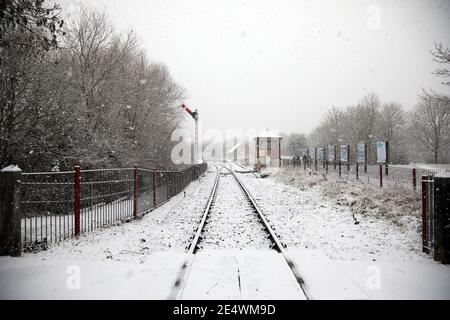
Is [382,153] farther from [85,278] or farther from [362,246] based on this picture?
[85,278]

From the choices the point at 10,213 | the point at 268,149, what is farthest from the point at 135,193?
the point at 268,149

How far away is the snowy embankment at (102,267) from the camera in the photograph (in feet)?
12.5

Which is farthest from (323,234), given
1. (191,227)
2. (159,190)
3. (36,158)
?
(36,158)

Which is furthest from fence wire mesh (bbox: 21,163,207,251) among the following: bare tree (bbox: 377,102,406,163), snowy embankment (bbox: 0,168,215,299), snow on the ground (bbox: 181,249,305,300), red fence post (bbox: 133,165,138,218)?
bare tree (bbox: 377,102,406,163)

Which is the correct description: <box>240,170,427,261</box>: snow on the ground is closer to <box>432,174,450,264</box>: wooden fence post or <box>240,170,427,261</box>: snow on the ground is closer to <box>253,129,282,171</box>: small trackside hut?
<box>432,174,450,264</box>: wooden fence post

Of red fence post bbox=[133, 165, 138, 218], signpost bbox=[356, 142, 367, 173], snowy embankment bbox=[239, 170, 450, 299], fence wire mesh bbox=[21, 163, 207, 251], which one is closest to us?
snowy embankment bbox=[239, 170, 450, 299]

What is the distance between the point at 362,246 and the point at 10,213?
267 inches

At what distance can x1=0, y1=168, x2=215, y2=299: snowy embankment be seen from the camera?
12.5 ft

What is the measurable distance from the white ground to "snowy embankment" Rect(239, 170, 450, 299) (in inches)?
0.7

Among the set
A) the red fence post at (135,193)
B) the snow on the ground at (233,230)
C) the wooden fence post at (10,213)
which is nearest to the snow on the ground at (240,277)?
the snow on the ground at (233,230)

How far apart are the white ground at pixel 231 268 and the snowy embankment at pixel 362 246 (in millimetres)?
17

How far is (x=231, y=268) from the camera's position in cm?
463

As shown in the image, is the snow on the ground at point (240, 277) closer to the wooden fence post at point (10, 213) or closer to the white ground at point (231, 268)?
the white ground at point (231, 268)
